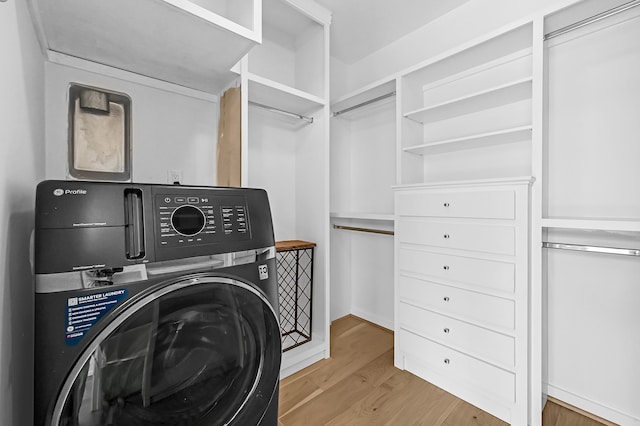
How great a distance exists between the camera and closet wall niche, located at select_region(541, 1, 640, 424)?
4.47 ft

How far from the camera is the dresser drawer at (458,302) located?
142 centimetres

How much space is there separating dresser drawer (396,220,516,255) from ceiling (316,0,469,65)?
1.51m

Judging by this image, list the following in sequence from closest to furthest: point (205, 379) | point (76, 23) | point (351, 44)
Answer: point (205, 379) → point (76, 23) → point (351, 44)

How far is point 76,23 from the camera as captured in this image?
3.52ft

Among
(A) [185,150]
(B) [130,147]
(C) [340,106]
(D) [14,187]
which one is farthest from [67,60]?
(C) [340,106]

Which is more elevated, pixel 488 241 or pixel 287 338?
pixel 488 241

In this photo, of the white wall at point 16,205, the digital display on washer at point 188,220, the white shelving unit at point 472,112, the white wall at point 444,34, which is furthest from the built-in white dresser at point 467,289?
the white wall at point 16,205

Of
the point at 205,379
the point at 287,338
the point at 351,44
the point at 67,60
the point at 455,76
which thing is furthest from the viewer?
the point at 351,44

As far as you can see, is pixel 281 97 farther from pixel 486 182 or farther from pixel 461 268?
pixel 461 268

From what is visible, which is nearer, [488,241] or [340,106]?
[488,241]

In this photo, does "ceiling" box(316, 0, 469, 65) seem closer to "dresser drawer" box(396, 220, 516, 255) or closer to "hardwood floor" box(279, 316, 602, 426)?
"dresser drawer" box(396, 220, 516, 255)

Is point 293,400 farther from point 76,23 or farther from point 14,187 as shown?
point 76,23

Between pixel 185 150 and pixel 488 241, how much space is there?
1754mm

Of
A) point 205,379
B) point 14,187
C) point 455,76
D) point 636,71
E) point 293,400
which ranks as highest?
point 455,76
